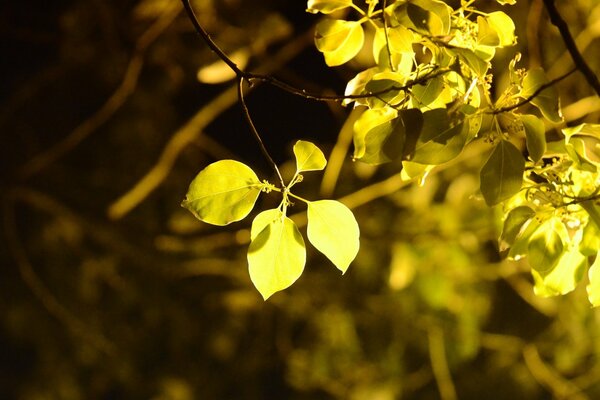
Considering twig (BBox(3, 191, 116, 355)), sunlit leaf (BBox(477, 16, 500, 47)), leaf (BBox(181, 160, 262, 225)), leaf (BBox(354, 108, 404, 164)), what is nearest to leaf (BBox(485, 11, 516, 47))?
sunlit leaf (BBox(477, 16, 500, 47))

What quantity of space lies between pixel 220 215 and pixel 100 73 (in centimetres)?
141

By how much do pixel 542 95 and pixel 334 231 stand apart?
0.66ft

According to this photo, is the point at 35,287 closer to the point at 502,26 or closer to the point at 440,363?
the point at 440,363

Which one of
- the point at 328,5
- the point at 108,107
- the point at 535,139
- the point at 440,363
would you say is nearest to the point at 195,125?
the point at 108,107

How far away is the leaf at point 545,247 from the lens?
22.7 inches

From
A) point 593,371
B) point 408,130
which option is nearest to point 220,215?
point 408,130

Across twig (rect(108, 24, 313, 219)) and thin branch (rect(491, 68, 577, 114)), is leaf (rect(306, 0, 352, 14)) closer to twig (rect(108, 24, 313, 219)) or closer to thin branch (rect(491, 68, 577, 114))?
thin branch (rect(491, 68, 577, 114))

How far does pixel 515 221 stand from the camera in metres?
0.59

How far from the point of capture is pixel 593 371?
1.86 meters

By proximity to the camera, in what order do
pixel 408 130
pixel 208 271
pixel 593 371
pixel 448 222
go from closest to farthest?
1. pixel 408 130
2. pixel 448 222
3. pixel 208 271
4. pixel 593 371

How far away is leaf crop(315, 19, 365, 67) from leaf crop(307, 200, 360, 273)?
151 millimetres

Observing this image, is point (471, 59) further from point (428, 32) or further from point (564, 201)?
point (564, 201)

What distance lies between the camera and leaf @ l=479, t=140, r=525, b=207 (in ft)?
1.78

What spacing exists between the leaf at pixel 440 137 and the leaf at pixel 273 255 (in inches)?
4.4
